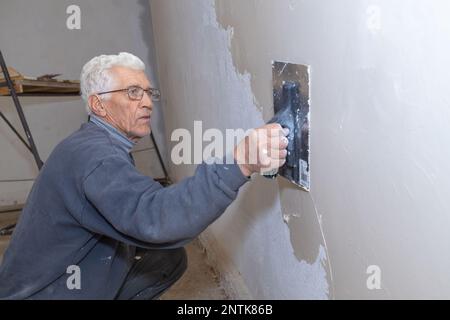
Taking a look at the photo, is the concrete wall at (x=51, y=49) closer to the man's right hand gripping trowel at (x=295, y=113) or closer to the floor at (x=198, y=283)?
the floor at (x=198, y=283)

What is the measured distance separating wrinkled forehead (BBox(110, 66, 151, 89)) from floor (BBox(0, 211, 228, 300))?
3.95ft

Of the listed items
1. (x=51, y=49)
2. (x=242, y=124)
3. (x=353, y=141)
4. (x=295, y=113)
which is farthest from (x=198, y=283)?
(x=51, y=49)

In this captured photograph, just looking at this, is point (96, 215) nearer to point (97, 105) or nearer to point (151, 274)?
point (97, 105)

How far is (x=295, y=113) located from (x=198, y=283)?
144cm

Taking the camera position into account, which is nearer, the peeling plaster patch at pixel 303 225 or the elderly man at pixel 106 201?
the elderly man at pixel 106 201

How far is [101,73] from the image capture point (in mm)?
1311

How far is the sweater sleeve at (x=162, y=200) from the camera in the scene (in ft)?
3.16

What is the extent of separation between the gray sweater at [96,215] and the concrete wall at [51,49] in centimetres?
238

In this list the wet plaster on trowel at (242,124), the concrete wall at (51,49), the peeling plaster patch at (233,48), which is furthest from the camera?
the concrete wall at (51,49)

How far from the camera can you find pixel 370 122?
2.67 feet

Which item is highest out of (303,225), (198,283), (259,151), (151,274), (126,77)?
(126,77)

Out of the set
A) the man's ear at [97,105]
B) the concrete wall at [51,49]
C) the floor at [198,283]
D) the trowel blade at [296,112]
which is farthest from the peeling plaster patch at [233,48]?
the concrete wall at [51,49]

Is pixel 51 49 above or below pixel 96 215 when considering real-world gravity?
above

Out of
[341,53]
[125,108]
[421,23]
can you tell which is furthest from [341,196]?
[125,108]
